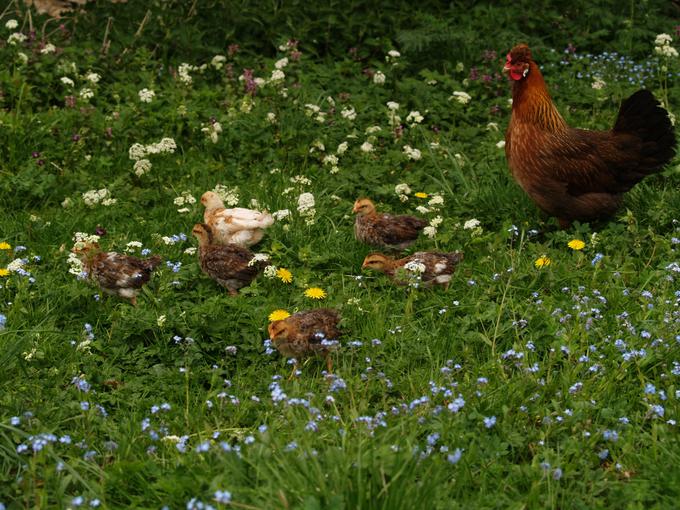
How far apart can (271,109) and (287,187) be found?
1.43 metres

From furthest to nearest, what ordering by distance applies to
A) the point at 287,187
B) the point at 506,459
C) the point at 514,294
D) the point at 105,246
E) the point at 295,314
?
1. the point at 287,187
2. the point at 105,246
3. the point at 514,294
4. the point at 295,314
5. the point at 506,459

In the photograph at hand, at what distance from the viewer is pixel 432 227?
22.2ft

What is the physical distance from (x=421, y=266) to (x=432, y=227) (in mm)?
1024

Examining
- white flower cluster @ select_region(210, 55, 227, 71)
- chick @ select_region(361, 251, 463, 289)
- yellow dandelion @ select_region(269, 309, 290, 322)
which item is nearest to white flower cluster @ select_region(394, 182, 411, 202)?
chick @ select_region(361, 251, 463, 289)

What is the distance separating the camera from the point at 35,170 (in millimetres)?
7941

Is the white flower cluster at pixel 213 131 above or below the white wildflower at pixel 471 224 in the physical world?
below

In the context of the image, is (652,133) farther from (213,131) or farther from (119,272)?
(119,272)

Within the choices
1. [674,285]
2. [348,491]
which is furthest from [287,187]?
[348,491]

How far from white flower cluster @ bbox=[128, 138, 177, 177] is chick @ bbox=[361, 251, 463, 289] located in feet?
8.58

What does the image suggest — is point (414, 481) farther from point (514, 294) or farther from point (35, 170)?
point (35, 170)

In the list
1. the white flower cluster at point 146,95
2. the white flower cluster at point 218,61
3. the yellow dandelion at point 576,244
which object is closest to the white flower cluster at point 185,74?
the white flower cluster at point 218,61

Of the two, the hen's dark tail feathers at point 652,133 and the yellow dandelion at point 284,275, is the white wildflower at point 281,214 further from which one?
the hen's dark tail feathers at point 652,133

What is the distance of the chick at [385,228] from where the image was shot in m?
6.57

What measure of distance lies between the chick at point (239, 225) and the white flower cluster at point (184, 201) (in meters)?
0.53
